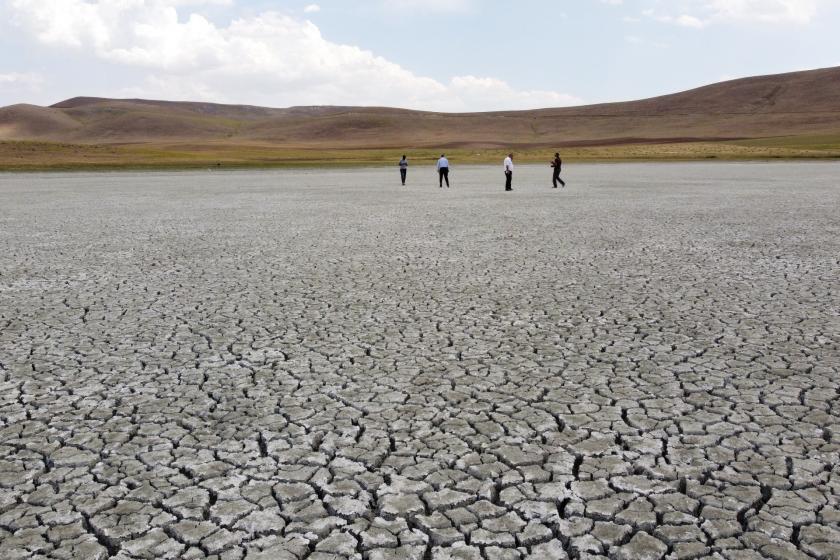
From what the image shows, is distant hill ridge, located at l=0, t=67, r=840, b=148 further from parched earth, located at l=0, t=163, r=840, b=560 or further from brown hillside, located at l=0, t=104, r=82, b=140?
parched earth, located at l=0, t=163, r=840, b=560

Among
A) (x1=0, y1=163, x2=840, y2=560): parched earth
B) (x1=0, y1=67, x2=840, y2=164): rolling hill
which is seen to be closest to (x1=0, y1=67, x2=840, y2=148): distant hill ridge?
(x1=0, y1=67, x2=840, y2=164): rolling hill

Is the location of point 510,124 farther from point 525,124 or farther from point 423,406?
point 423,406

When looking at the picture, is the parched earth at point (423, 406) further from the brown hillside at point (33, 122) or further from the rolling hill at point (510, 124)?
the brown hillside at point (33, 122)

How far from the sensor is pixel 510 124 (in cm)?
17450

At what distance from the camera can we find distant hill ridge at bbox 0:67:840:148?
14138 cm

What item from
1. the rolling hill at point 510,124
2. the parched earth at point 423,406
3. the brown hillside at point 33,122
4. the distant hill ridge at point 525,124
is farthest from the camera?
the brown hillside at point 33,122

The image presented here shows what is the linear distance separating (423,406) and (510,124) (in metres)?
175

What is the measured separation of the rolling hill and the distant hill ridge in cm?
23

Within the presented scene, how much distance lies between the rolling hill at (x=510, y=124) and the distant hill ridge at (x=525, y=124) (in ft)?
0.76

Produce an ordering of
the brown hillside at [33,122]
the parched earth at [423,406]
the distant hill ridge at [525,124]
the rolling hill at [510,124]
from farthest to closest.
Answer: the brown hillside at [33,122], the distant hill ridge at [525,124], the rolling hill at [510,124], the parched earth at [423,406]

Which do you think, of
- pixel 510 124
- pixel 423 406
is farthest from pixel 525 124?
pixel 423 406

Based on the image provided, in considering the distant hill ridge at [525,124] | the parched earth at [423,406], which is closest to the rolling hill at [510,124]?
the distant hill ridge at [525,124]

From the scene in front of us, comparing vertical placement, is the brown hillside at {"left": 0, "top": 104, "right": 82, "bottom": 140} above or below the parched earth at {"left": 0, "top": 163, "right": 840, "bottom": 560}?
above

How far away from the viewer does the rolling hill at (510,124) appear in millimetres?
139875
